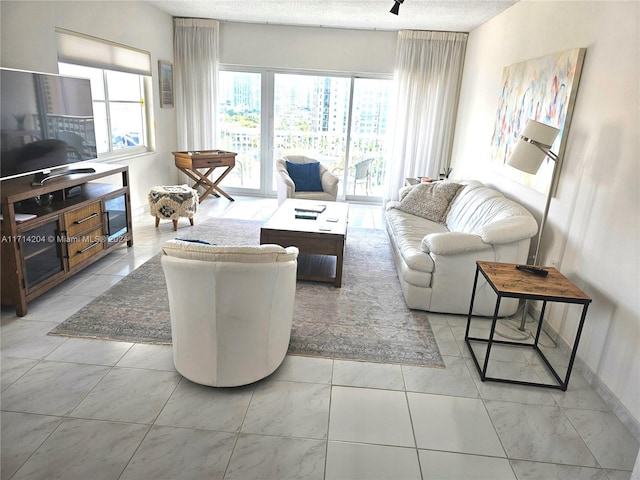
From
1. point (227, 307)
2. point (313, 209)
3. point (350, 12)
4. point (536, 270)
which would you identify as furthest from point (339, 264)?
point (350, 12)

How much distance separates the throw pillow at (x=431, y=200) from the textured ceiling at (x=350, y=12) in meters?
1.82

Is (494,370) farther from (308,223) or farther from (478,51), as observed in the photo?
(478,51)

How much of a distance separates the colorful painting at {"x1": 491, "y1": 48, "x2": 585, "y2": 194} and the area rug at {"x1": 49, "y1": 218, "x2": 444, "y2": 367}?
1.44 metres

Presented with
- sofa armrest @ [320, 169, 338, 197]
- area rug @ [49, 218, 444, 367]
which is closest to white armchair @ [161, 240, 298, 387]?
area rug @ [49, 218, 444, 367]

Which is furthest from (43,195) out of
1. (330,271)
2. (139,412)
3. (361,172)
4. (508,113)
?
(361,172)

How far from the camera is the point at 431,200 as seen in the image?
4.63 meters

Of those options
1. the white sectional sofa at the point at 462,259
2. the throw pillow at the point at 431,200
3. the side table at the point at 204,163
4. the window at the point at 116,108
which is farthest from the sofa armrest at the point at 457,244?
the side table at the point at 204,163

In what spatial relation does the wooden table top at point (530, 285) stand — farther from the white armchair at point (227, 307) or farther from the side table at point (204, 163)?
the side table at point (204, 163)

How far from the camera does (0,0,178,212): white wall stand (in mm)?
3332

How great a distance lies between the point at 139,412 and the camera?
2.13 metres

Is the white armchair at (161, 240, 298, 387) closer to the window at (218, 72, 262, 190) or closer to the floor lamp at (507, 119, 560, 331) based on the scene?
the floor lamp at (507, 119, 560, 331)

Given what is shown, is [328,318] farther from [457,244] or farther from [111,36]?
[111,36]

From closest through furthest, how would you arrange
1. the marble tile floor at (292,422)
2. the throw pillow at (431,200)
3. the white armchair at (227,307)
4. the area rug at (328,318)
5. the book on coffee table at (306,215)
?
the marble tile floor at (292,422) < the white armchair at (227,307) < the area rug at (328,318) < the book on coffee table at (306,215) < the throw pillow at (431,200)

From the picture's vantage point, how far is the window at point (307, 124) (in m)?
6.55
